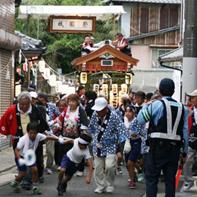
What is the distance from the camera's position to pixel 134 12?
4419 cm

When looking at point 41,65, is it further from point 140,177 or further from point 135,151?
point 135,151

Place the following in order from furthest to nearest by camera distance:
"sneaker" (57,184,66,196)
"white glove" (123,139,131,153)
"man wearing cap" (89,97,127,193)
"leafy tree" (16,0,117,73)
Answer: "leafy tree" (16,0,117,73) < "white glove" (123,139,131,153) < "man wearing cap" (89,97,127,193) < "sneaker" (57,184,66,196)

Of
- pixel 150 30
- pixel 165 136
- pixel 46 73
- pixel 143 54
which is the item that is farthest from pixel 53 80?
pixel 165 136

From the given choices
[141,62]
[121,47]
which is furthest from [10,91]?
[141,62]

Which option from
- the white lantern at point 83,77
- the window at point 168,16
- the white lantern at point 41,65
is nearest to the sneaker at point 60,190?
the white lantern at point 83,77

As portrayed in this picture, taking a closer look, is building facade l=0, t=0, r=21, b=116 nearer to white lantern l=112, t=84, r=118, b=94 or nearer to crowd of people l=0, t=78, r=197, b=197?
white lantern l=112, t=84, r=118, b=94

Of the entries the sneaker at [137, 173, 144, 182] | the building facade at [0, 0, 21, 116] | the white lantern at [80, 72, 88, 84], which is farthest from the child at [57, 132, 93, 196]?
the white lantern at [80, 72, 88, 84]

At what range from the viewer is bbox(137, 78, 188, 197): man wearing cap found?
8.50 m

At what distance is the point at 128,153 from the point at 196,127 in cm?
178

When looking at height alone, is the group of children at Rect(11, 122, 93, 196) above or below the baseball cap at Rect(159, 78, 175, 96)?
below

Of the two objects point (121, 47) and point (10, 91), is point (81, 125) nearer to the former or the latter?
point (10, 91)

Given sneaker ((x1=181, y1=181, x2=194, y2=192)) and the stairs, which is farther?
the stairs

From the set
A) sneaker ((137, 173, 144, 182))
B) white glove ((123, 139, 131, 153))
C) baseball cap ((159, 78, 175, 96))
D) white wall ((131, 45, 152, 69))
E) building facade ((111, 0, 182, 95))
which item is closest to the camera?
baseball cap ((159, 78, 175, 96))

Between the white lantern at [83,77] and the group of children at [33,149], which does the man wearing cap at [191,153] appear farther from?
the white lantern at [83,77]
